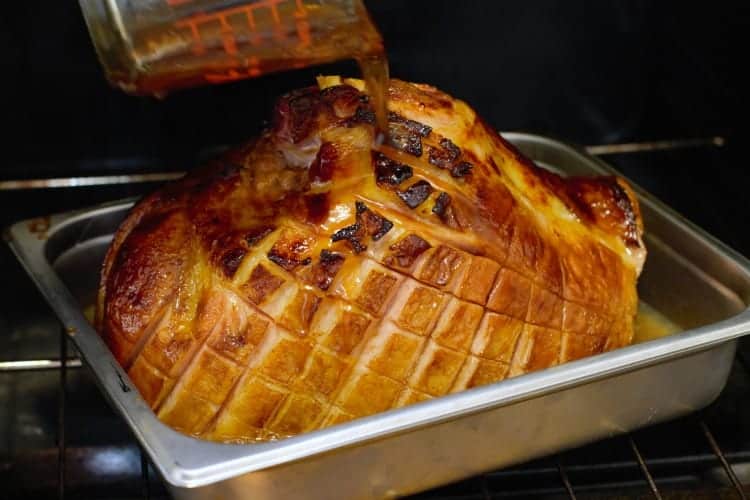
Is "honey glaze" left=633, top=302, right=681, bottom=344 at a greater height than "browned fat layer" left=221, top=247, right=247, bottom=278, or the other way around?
"browned fat layer" left=221, top=247, right=247, bottom=278

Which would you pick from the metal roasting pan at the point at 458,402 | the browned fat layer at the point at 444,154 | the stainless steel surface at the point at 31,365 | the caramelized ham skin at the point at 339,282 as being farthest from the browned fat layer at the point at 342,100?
the stainless steel surface at the point at 31,365

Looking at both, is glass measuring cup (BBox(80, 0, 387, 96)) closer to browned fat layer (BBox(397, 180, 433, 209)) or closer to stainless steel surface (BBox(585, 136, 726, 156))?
browned fat layer (BBox(397, 180, 433, 209))

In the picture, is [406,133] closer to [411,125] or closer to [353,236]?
[411,125]

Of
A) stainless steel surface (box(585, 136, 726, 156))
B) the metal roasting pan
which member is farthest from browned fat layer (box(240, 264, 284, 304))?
stainless steel surface (box(585, 136, 726, 156))

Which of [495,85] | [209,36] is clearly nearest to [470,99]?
[495,85]

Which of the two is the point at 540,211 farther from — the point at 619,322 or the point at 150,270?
the point at 150,270

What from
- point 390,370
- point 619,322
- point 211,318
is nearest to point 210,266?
point 211,318
